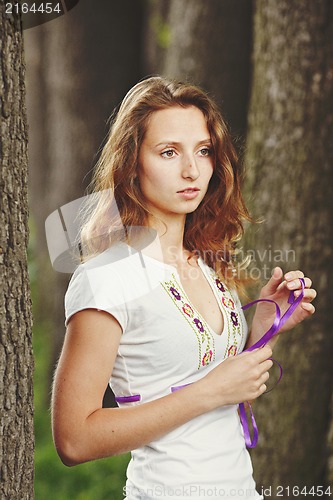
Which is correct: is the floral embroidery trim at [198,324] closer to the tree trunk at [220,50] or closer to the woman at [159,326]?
the woman at [159,326]

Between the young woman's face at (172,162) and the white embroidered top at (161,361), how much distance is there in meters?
0.17

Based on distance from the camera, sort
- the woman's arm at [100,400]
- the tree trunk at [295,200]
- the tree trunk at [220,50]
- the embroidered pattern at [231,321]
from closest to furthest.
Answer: the woman's arm at [100,400]
the embroidered pattern at [231,321]
the tree trunk at [295,200]
the tree trunk at [220,50]

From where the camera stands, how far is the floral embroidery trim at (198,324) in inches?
83.8

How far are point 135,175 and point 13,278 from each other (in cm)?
45

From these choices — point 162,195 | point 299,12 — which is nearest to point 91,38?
point 299,12

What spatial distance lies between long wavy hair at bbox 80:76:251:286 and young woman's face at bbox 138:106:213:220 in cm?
2

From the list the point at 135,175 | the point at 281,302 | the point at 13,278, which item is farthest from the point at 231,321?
the point at 13,278

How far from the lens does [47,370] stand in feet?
19.3

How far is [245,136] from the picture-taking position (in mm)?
4621

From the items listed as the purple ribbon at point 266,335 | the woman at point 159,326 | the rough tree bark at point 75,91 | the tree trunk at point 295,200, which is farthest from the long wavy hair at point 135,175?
the rough tree bark at point 75,91

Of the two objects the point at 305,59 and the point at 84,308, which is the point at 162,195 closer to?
the point at 84,308

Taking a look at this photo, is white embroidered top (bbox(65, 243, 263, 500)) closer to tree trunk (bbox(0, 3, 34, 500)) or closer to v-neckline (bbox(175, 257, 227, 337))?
v-neckline (bbox(175, 257, 227, 337))

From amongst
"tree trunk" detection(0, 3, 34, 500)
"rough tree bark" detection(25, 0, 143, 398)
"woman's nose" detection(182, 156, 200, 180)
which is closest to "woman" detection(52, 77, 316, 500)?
"woman's nose" detection(182, 156, 200, 180)

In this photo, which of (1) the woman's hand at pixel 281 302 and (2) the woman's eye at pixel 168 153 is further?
(1) the woman's hand at pixel 281 302
